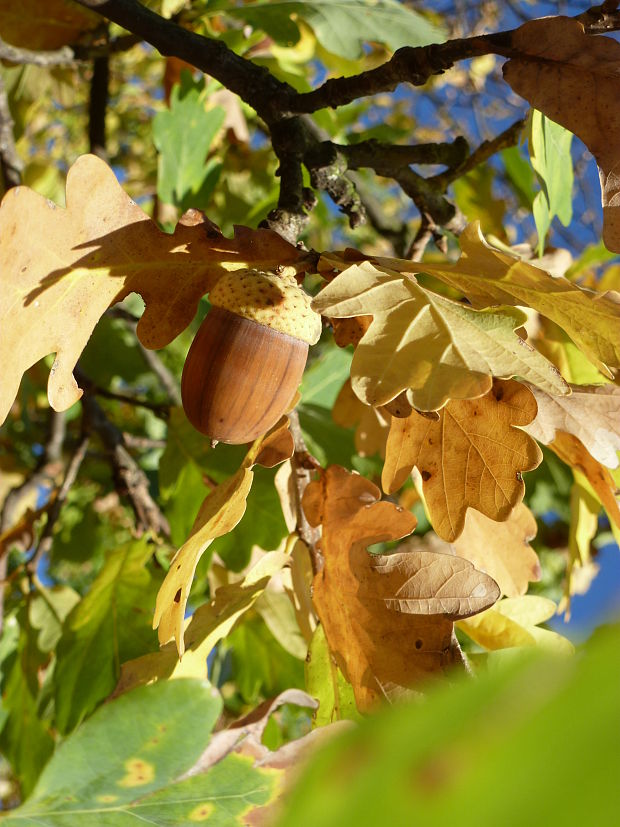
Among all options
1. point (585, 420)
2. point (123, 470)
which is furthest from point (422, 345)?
point (123, 470)

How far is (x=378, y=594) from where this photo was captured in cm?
72

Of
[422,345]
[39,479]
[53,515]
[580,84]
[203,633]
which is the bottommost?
[39,479]

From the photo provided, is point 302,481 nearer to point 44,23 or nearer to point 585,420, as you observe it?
point 585,420

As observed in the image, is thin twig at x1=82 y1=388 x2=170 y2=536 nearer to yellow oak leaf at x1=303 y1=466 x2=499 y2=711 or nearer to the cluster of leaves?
the cluster of leaves

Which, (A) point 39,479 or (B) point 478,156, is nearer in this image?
(B) point 478,156

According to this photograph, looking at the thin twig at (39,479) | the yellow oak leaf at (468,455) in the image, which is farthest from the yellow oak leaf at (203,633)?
the thin twig at (39,479)

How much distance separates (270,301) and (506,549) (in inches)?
15.5

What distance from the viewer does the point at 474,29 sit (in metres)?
3.42

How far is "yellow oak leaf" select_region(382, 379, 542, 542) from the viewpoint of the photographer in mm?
682

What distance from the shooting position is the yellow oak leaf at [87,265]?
0.60m

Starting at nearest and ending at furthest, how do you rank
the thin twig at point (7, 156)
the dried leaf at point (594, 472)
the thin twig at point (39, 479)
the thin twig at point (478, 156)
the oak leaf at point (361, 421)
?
1. the dried leaf at point (594, 472)
2. the thin twig at point (478, 156)
3. the oak leaf at point (361, 421)
4. the thin twig at point (7, 156)
5. the thin twig at point (39, 479)

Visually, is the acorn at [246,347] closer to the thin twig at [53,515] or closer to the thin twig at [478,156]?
the thin twig at [478,156]

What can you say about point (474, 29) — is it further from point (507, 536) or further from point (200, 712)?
point (200, 712)

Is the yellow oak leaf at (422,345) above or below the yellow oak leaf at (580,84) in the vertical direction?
below
